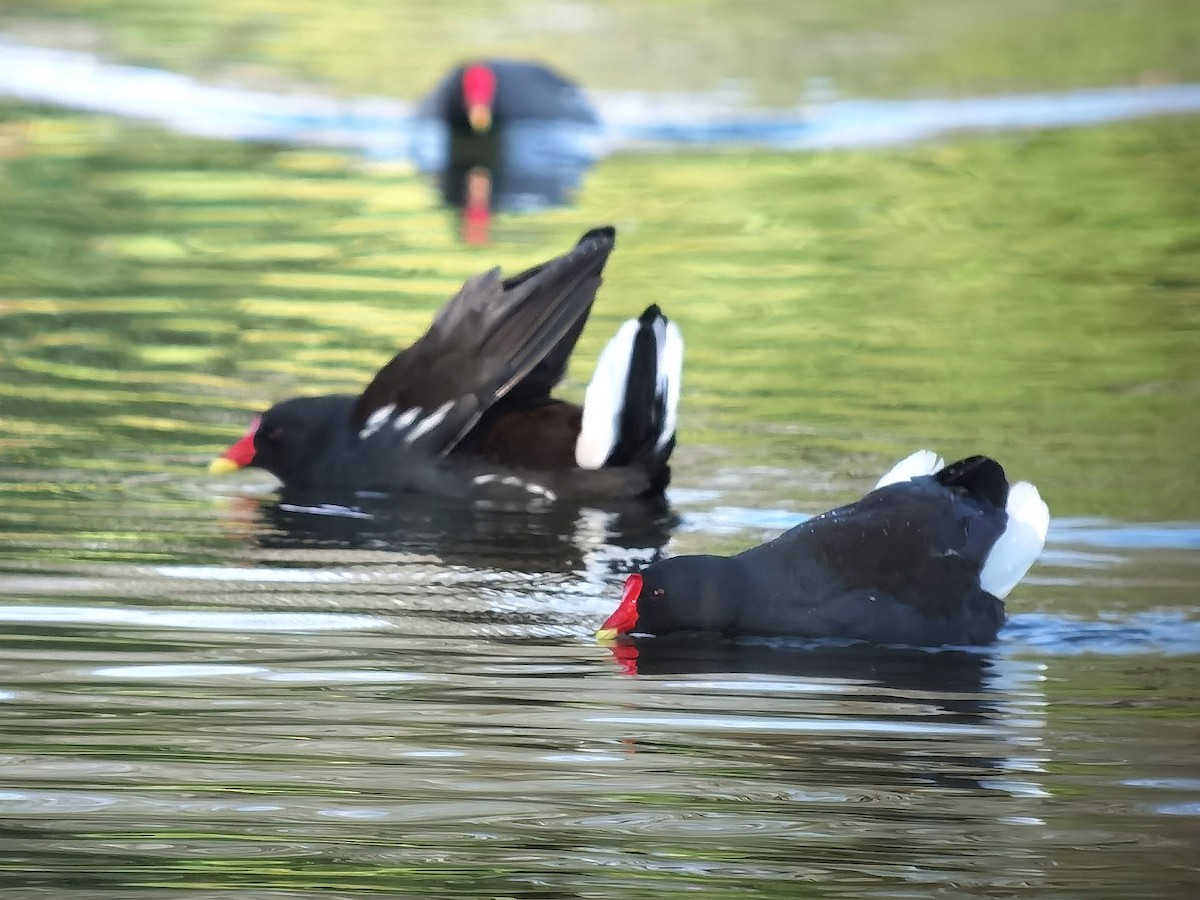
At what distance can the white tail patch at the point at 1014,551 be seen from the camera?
6.05 m

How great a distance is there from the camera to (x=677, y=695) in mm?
5555

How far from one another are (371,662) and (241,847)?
1.34 m

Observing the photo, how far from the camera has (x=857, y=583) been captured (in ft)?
19.5

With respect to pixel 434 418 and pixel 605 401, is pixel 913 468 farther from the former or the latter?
pixel 434 418

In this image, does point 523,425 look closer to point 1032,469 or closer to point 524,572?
point 524,572

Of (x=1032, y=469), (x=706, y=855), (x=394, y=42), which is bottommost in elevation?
(x=706, y=855)

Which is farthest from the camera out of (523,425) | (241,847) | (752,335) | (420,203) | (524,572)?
(420,203)

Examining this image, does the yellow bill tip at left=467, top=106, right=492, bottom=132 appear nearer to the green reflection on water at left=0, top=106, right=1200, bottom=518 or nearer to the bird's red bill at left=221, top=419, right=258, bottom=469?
the green reflection on water at left=0, top=106, right=1200, bottom=518

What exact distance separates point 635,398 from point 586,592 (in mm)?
939

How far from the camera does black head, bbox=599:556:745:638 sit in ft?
19.4

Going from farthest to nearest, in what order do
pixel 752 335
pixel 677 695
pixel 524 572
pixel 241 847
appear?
pixel 752 335 → pixel 524 572 → pixel 677 695 → pixel 241 847

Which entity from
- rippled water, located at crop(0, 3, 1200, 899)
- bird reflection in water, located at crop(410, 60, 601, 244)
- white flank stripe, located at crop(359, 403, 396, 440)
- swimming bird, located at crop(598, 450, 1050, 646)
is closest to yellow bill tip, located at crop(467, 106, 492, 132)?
bird reflection in water, located at crop(410, 60, 601, 244)

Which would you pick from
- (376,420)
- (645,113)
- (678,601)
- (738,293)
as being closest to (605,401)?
(376,420)

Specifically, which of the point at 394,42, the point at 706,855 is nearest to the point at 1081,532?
the point at 706,855
